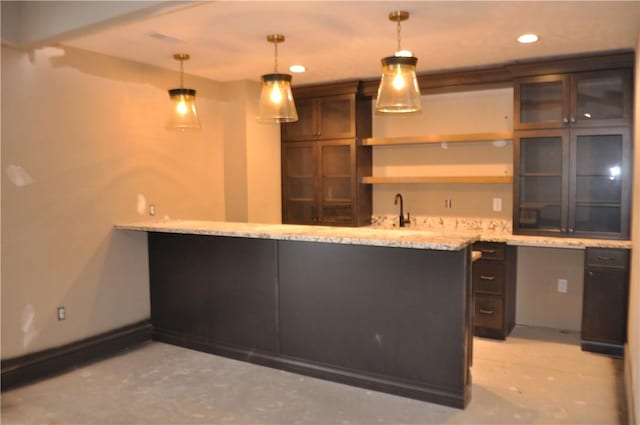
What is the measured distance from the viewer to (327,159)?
543 cm

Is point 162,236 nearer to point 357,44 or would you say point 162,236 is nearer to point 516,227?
point 357,44

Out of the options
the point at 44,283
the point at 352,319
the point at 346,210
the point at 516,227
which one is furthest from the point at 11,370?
the point at 516,227

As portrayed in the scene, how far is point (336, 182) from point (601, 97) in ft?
8.23

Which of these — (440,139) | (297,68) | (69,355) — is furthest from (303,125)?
(69,355)

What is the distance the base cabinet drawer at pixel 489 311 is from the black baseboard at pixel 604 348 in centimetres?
65

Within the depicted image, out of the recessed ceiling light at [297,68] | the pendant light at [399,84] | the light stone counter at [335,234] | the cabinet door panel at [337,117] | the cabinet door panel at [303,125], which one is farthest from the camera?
the cabinet door panel at [303,125]

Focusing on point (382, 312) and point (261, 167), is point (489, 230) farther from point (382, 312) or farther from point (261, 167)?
point (261, 167)

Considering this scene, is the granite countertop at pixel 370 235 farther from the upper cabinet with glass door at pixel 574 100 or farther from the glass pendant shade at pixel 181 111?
the upper cabinet with glass door at pixel 574 100

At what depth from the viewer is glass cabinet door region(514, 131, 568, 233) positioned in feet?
14.1

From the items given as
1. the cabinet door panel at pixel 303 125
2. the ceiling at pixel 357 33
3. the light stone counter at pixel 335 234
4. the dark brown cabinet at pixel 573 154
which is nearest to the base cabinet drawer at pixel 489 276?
the dark brown cabinet at pixel 573 154

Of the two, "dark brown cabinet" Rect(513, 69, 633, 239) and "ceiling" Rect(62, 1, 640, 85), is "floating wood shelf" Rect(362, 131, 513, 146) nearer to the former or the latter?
"dark brown cabinet" Rect(513, 69, 633, 239)

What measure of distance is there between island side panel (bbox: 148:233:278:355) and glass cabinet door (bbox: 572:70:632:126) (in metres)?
2.70

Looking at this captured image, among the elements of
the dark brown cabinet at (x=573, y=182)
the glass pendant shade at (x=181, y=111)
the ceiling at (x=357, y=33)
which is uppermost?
the ceiling at (x=357, y=33)

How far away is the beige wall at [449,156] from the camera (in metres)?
4.91
